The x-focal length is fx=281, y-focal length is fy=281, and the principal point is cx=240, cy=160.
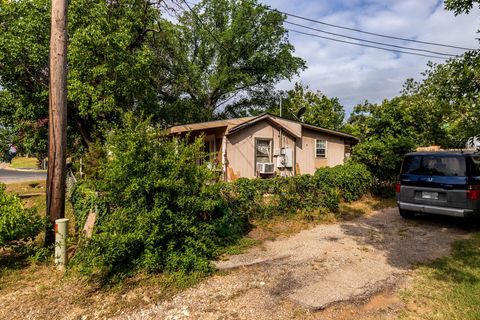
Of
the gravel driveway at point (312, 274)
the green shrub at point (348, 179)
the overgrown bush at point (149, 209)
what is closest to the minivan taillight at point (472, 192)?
the gravel driveway at point (312, 274)

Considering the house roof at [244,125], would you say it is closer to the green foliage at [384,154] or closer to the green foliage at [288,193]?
the green foliage at [384,154]

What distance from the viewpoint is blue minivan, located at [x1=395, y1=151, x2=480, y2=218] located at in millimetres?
6441

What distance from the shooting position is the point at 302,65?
29.1 meters

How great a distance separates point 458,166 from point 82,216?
8.76 metres

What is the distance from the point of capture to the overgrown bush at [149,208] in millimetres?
4641

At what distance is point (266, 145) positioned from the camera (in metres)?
13.6

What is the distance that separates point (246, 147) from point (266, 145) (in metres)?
1.22

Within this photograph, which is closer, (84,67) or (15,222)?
(15,222)

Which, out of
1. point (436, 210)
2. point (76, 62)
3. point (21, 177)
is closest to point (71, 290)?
point (436, 210)

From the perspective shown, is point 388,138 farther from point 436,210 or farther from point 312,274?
point 312,274

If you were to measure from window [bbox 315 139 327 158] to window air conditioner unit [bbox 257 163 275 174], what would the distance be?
3.35 meters

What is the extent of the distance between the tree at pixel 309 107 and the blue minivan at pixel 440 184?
22.9m

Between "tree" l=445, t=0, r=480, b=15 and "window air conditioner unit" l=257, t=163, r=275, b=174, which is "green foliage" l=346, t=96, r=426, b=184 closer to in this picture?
"window air conditioner unit" l=257, t=163, r=275, b=174

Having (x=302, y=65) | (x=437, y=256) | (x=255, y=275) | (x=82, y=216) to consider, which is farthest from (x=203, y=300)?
(x=302, y=65)
